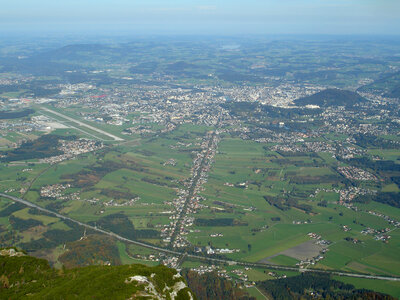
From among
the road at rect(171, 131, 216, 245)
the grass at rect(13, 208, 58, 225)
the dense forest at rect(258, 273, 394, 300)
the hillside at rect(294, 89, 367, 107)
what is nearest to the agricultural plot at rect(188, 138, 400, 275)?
the road at rect(171, 131, 216, 245)

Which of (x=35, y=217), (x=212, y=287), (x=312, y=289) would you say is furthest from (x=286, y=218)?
(x=35, y=217)

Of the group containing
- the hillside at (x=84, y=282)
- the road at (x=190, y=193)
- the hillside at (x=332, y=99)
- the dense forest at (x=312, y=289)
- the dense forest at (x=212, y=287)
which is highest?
the hillside at (x=84, y=282)

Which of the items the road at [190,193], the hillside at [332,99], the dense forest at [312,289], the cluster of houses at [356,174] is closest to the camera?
the dense forest at [312,289]

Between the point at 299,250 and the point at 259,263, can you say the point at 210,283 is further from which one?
the point at 299,250

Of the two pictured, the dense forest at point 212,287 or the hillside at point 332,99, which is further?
the hillside at point 332,99

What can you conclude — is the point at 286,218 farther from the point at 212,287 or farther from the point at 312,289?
the point at 212,287

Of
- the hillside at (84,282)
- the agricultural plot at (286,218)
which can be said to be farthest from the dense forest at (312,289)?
the hillside at (84,282)

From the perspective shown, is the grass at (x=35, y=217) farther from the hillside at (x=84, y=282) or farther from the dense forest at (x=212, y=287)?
the dense forest at (x=212, y=287)

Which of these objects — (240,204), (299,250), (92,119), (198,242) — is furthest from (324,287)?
(92,119)
